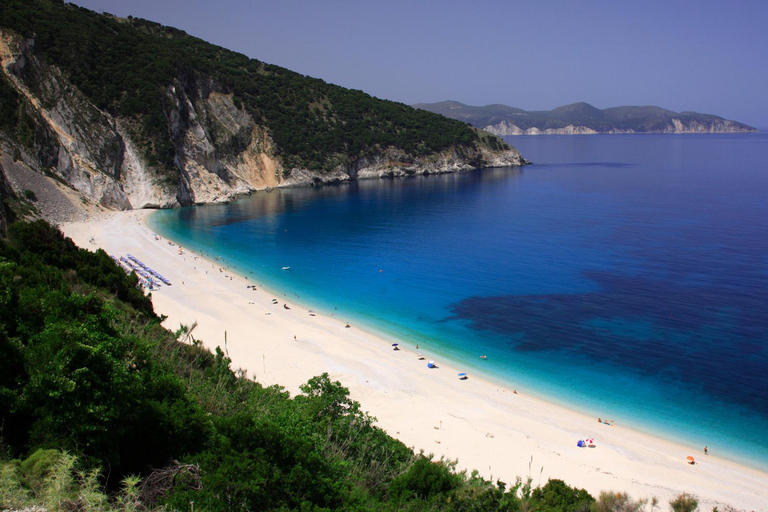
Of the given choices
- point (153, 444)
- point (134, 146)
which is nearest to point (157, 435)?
point (153, 444)

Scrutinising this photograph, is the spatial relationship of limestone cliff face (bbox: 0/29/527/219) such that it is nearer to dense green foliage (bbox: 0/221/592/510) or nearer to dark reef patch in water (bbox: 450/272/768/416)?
dense green foliage (bbox: 0/221/592/510)

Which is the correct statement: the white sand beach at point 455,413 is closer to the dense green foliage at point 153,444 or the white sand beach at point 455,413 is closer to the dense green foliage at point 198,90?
the dense green foliage at point 153,444

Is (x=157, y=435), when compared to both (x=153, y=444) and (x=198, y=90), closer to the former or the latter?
(x=153, y=444)

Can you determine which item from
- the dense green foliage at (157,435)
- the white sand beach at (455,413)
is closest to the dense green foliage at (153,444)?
the dense green foliage at (157,435)

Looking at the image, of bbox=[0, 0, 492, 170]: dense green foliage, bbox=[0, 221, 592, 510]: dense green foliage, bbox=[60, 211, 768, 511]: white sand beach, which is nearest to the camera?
bbox=[0, 221, 592, 510]: dense green foliage

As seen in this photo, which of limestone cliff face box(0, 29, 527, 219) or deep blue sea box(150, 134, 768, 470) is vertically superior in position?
limestone cliff face box(0, 29, 527, 219)

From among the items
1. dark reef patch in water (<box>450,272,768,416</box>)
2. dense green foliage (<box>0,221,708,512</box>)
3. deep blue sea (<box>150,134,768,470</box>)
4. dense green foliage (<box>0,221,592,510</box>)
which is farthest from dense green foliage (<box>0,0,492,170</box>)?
dense green foliage (<box>0,221,708,512</box>)

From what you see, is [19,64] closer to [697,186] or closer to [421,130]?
[421,130]
